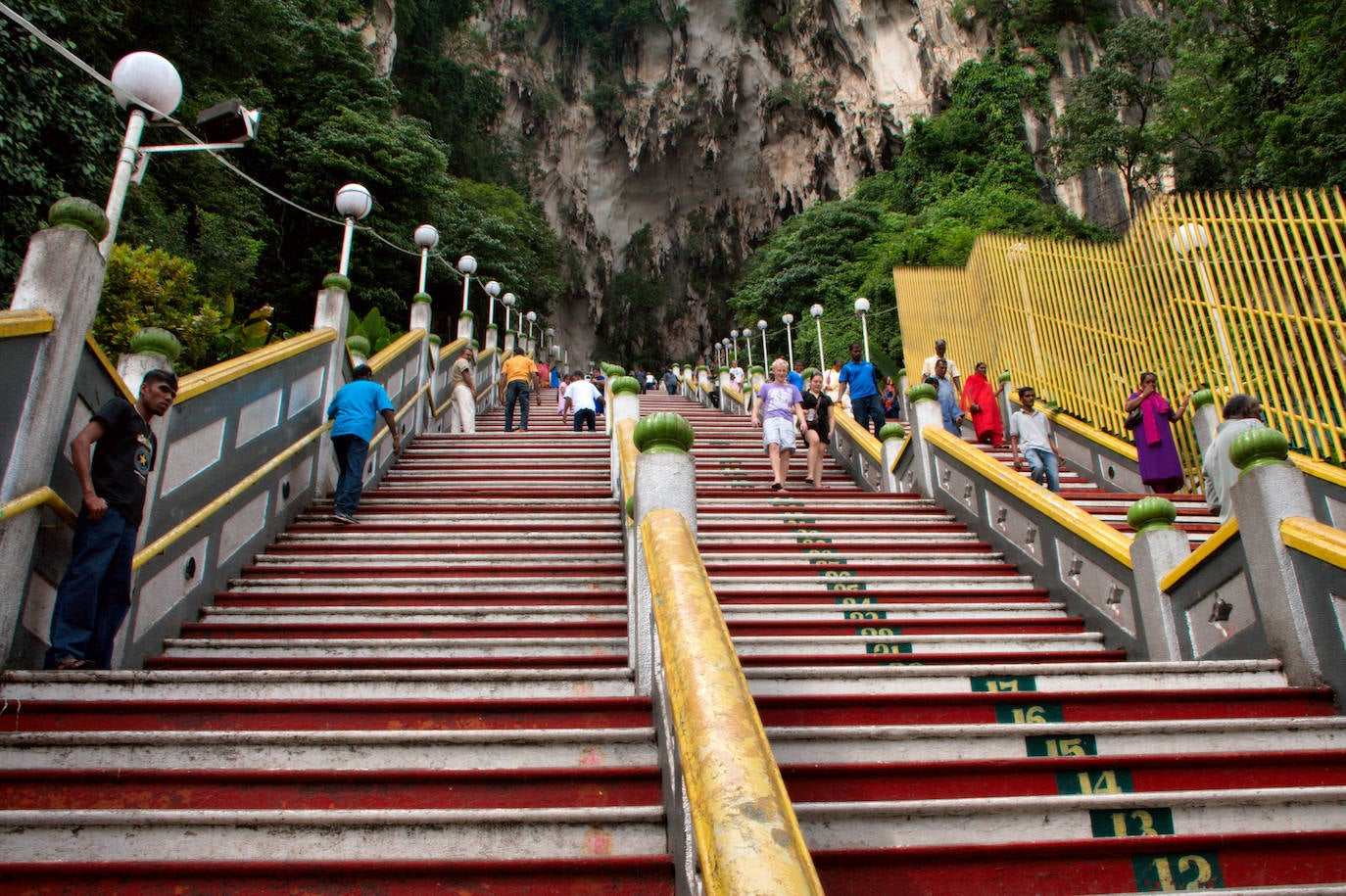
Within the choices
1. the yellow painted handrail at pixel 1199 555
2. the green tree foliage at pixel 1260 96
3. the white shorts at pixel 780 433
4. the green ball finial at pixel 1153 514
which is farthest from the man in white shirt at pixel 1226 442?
the green tree foliage at pixel 1260 96

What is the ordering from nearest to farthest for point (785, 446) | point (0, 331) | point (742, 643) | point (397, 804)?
1. point (397, 804)
2. point (0, 331)
3. point (742, 643)
4. point (785, 446)

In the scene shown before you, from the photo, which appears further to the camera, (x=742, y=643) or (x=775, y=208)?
(x=775, y=208)

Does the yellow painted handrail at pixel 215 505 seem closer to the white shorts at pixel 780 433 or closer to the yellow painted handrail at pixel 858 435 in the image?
the white shorts at pixel 780 433

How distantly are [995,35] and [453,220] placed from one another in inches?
844

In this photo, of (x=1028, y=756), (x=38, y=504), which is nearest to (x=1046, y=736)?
(x=1028, y=756)

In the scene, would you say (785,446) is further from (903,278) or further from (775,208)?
(775,208)

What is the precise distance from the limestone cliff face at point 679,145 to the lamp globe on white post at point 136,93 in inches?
1363

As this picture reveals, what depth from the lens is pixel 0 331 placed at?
342 centimetres

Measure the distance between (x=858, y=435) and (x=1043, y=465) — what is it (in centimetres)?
211

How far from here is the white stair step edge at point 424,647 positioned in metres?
4.14

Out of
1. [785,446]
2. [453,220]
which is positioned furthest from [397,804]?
[453,220]

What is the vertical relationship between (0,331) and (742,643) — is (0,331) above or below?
above

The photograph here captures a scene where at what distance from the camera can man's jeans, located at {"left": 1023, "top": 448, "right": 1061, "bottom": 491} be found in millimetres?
7336

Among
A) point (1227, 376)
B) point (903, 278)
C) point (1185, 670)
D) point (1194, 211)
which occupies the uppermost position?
point (903, 278)
